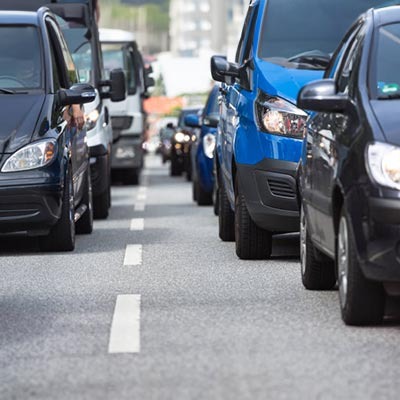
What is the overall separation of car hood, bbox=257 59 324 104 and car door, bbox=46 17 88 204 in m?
2.12

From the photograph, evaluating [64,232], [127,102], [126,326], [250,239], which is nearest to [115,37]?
[127,102]

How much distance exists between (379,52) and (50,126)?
437 cm

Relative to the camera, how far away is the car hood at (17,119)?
40.1 ft

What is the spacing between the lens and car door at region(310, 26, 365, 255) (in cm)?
812

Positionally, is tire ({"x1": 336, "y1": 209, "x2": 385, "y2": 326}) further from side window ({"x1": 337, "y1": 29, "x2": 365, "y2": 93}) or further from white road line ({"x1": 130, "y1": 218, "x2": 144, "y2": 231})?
white road line ({"x1": 130, "y1": 218, "x2": 144, "y2": 231})

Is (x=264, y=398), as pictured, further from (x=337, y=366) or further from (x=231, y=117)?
(x=231, y=117)

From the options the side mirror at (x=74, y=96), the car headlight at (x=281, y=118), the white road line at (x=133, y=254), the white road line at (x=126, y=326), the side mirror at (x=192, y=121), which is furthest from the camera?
the side mirror at (x=192, y=121)

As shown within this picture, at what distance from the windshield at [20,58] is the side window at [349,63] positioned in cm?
459

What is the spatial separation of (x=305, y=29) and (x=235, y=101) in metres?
0.78

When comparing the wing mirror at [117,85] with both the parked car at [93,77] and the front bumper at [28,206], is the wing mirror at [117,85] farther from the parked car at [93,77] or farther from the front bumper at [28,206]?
the front bumper at [28,206]

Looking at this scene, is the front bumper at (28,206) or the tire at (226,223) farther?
the tire at (226,223)

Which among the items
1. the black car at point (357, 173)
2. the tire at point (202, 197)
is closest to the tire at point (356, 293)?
the black car at point (357, 173)

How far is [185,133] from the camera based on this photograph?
3791cm

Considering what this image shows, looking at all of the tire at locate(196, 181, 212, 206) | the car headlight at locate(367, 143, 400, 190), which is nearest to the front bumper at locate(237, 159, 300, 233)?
the car headlight at locate(367, 143, 400, 190)
